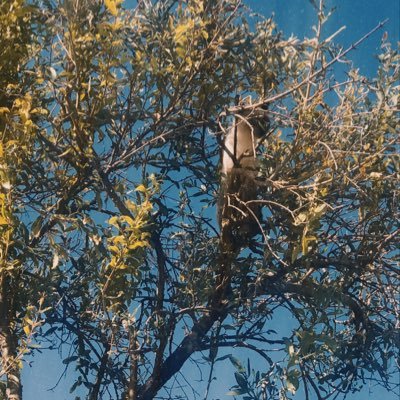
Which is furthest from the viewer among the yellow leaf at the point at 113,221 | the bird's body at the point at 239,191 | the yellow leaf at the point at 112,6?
the bird's body at the point at 239,191

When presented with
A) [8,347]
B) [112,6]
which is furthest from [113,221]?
[112,6]

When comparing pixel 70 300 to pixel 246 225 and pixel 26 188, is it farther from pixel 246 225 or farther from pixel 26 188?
pixel 246 225

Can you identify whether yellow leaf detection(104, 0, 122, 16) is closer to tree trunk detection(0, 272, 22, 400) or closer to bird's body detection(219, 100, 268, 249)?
bird's body detection(219, 100, 268, 249)

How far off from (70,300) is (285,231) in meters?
0.83

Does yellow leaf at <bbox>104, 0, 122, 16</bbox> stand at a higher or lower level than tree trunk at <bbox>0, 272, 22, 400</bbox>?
higher

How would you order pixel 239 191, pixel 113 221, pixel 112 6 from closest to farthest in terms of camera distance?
pixel 113 221
pixel 112 6
pixel 239 191

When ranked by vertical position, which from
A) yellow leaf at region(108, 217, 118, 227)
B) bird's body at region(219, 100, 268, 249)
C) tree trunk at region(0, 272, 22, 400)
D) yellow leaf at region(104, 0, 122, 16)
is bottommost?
tree trunk at region(0, 272, 22, 400)

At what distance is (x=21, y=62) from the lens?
3006mm

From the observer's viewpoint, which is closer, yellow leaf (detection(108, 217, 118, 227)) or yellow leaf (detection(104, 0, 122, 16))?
yellow leaf (detection(108, 217, 118, 227))

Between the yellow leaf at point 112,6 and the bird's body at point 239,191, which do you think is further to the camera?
the bird's body at point 239,191

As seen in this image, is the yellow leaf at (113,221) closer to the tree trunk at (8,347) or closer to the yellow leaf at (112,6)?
the tree trunk at (8,347)

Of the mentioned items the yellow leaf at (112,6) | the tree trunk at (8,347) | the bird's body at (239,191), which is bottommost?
the tree trunk at (8,347)

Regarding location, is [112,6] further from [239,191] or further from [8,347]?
[8,347]

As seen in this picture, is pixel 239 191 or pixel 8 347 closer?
pixel 8 347
